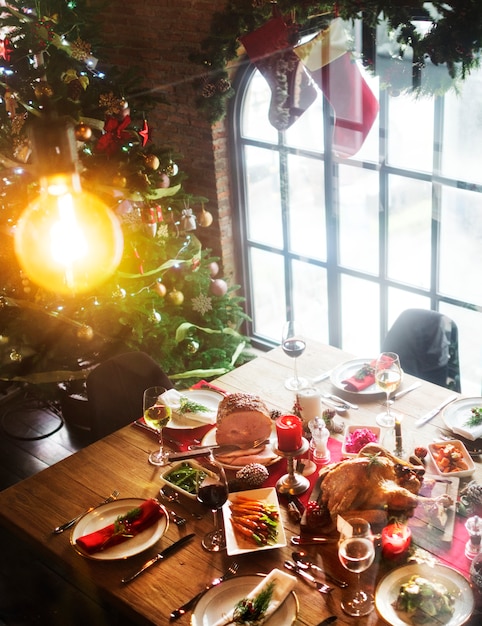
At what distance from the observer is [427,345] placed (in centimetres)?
327

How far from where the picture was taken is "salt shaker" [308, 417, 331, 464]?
8.29 feet

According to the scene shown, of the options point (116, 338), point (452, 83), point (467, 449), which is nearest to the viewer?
point (467, 449)

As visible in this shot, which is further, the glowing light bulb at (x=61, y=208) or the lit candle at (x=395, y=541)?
the lit candle at (x=395, y=541)

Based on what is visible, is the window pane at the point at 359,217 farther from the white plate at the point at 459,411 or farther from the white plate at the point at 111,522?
the white plate at the point at 111,522

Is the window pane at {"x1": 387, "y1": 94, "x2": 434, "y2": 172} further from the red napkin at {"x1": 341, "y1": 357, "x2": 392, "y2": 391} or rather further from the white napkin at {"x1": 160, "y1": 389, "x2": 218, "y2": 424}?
the white napkin at {"x1": 160, "y1": 389, "x2": 218, "y2": 424}

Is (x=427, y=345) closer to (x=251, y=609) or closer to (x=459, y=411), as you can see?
(x=459, y=411)

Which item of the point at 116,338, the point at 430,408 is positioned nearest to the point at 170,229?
the point at 116,338

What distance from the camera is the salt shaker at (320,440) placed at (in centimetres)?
253

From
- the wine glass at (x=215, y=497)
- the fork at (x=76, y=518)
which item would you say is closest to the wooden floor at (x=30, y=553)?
the fork at (x=76, y=518)

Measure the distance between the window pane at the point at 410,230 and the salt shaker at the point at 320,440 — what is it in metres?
1.59

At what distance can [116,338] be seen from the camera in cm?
386

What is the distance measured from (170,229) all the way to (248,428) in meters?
1.76

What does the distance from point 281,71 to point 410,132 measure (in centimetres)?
69

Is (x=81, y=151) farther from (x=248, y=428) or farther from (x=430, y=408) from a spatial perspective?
(x=430, y=408)
